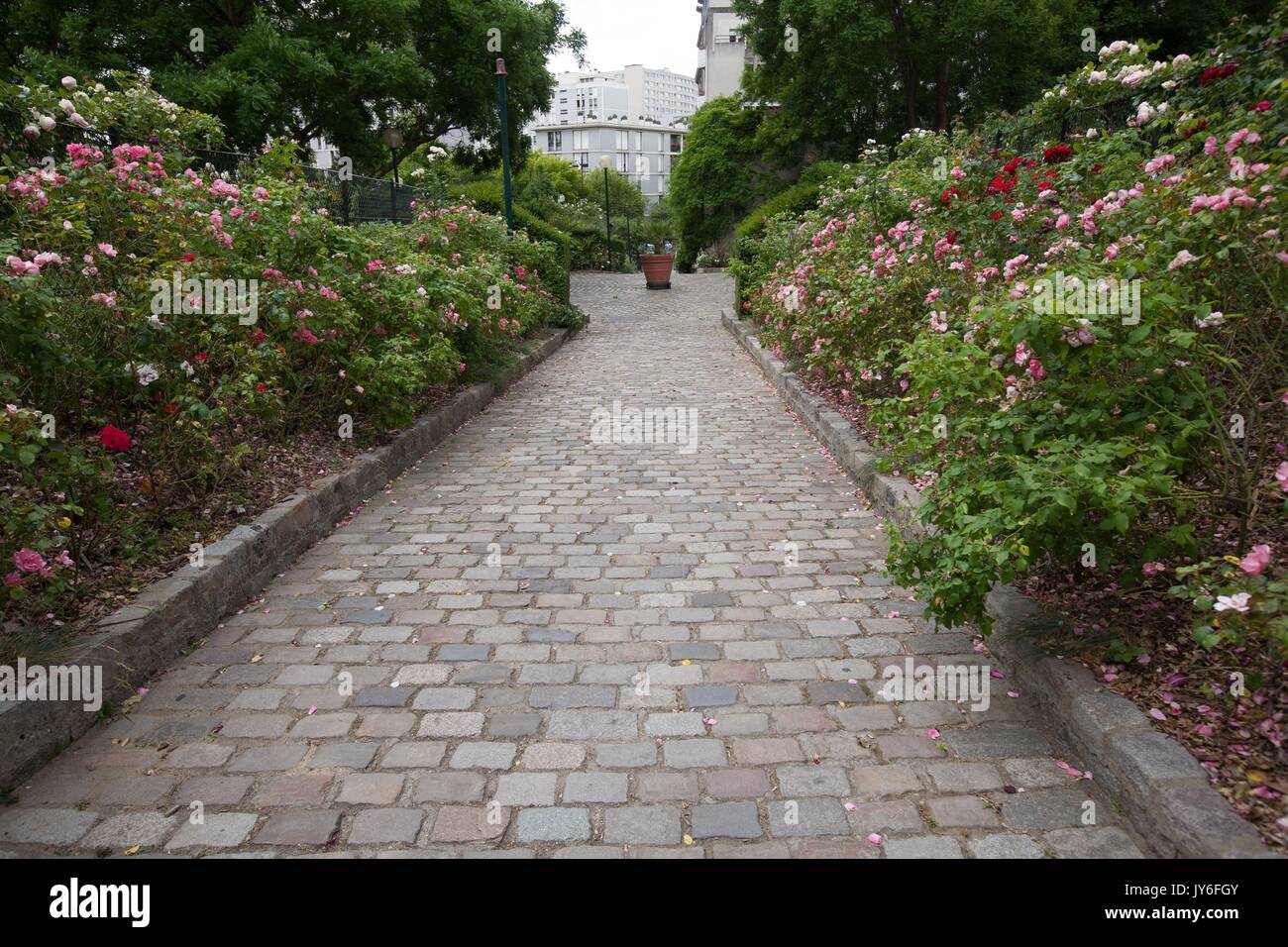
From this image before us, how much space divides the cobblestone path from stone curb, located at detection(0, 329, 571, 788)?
0.09 m

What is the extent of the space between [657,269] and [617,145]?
103550mm

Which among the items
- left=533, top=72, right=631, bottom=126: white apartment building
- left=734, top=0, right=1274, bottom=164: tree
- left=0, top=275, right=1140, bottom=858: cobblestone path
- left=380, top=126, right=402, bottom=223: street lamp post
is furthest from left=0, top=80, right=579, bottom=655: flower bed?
left=533, top=72, right=631, bottom=126: white apartment building

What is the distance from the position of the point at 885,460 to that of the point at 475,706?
8.57ft

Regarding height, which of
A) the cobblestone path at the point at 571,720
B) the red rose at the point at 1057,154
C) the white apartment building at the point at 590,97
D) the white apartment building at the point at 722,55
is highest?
the white apartment building at the point at 590,97

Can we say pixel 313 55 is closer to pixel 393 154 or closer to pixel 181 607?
pixel 393 154

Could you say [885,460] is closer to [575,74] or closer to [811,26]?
[811,26]

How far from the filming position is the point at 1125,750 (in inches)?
98.9

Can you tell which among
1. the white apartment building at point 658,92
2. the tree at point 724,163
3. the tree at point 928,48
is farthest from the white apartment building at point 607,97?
the tree at point 928,48

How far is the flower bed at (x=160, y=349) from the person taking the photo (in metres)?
3.32

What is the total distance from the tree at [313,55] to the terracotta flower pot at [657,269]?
5824 mm

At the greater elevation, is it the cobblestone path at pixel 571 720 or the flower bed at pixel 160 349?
the flower bed at pixel 160 349

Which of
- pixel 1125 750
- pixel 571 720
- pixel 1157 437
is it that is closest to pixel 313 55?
pixel 571 720

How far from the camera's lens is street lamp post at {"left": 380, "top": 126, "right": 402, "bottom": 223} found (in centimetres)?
1216

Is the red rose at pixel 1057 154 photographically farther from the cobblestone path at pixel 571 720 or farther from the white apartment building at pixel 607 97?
the white apartment building at pixel 607 97
